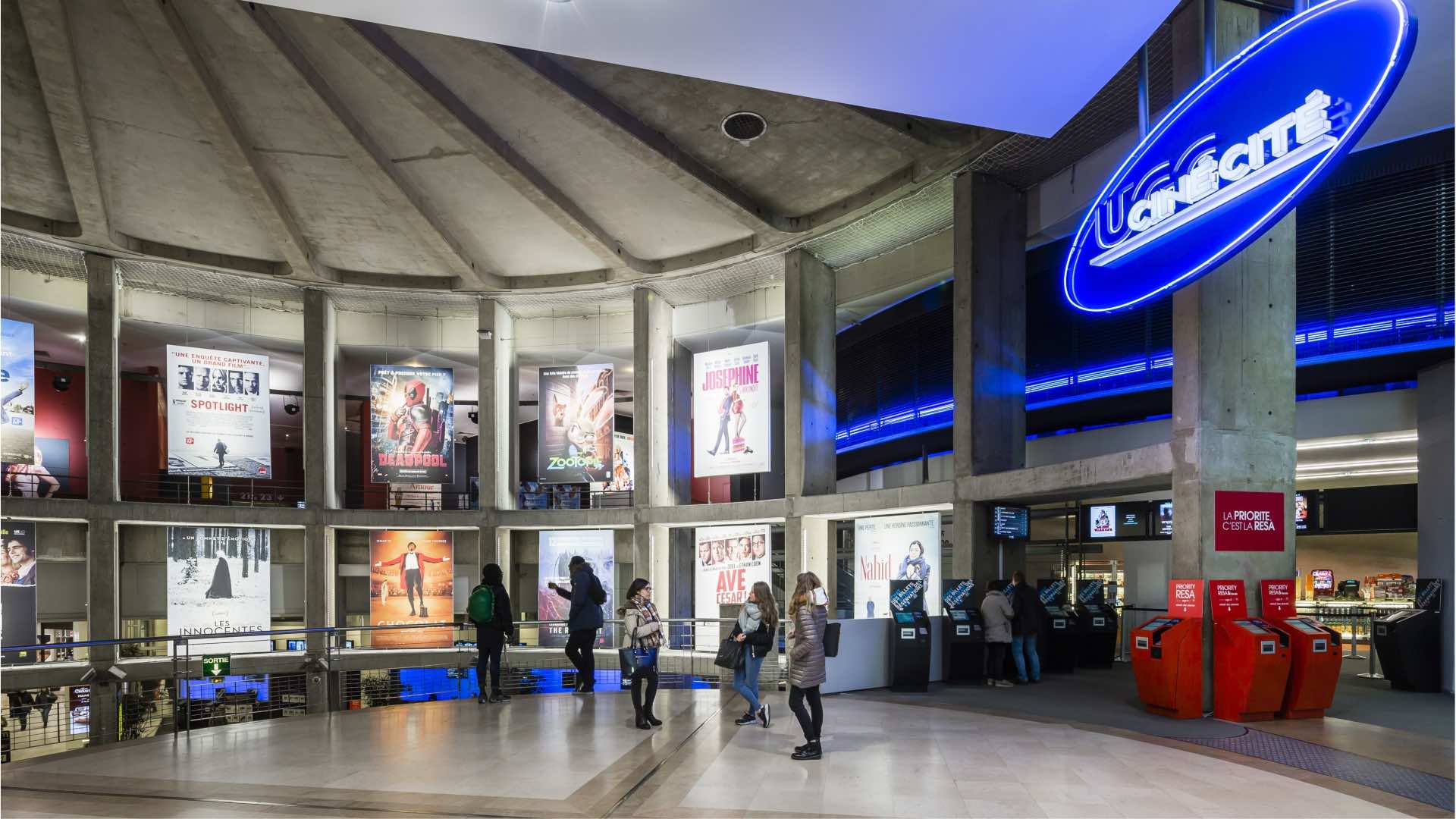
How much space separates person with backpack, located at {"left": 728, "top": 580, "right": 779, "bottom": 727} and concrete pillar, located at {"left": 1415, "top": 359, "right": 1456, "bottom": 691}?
815 centimetres

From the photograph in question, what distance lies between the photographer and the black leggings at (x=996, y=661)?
41.7 ft

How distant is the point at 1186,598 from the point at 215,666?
32.1 ft

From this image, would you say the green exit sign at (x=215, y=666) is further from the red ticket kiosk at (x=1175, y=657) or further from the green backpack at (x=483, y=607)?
the red ticket kiosk at (x=1175, y=657)

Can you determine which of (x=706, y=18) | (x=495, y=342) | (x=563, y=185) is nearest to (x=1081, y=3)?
(x=706, y=18)

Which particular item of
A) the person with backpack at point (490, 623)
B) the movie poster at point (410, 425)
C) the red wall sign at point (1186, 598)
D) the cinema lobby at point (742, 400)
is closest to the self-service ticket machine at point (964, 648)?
the cinema lobby at point (742, 400)

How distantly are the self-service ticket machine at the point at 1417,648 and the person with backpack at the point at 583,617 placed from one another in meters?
9.15

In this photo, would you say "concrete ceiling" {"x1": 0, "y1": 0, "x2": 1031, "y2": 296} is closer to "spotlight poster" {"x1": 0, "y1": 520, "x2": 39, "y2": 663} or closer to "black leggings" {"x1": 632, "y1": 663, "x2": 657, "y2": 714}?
"spotlight poster" {"x1": 0, "y1": 520, "x2": 39, "y2": 663}

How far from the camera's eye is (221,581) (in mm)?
20891

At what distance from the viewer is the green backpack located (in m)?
11.4

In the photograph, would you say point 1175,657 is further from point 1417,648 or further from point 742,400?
point 742,400

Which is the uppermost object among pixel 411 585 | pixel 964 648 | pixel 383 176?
pixel 383 176

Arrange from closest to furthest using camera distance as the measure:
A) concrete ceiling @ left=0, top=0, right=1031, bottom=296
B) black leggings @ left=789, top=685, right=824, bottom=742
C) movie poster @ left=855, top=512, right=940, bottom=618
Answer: black leggings @ left=789, top=685, right=824, bottom=742
concrete ceiling @ left=0, top=0, right=1031, bottom=296
movie poster @ left=855, top=512, right=940, bottom=618

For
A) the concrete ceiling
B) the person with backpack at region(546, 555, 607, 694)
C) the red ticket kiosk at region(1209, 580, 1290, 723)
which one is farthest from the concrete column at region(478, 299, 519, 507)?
the red ticket kiosk at region(1209, 580, 1290, 723)

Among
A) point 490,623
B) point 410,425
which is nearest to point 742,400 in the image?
point 410,425
